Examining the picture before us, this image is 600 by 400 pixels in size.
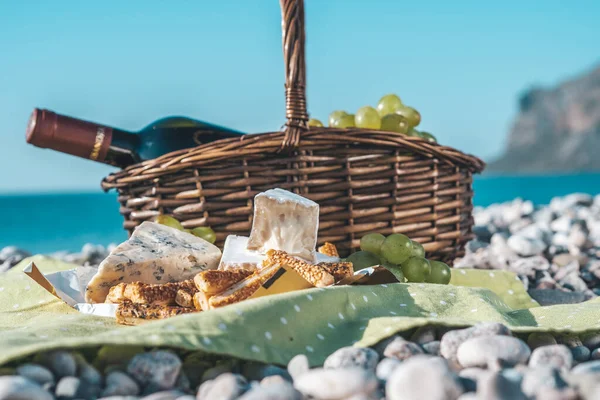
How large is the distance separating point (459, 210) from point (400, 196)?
28cm

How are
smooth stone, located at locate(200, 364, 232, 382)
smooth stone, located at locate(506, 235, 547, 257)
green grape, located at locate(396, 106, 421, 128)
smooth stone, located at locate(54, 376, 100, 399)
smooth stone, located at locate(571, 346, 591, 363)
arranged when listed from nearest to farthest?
smooth stone, located at locate(54, 376, 100, 399)
smooth stone, located at locate(200, 364, 232, 382)
smooth stone, located at locate(571, 346, 591, 363)
green grape, located at locate(396, 106, 421, 128)
smooth stone, located at locate(506, 235, 547, 257)

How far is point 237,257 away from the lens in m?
1.30

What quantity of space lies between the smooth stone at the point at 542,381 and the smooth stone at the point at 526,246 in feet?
6.17

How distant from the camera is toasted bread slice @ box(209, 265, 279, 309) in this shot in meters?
1.08

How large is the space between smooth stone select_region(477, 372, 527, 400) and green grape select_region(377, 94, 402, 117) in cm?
157

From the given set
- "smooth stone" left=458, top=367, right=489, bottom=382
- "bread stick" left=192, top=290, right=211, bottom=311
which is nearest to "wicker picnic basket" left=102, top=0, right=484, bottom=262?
"bread stick" left=192, top=290, right=211, bottom=311

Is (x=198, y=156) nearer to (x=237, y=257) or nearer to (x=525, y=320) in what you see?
(x=237, y=257)

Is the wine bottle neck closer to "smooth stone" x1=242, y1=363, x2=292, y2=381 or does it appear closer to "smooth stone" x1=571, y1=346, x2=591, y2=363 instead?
"smooth stone" x1=242, y1=363, x2=292, y2=381

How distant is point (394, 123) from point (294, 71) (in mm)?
538

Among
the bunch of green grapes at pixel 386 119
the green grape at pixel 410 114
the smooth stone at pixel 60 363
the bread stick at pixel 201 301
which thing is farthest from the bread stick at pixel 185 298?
the green grape at pixel 410 114

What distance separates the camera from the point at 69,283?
55.3 inches

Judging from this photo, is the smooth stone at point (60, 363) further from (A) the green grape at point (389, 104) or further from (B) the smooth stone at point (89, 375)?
(A) the green grape at point (389, 104)

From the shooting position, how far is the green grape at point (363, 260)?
4.99 ft

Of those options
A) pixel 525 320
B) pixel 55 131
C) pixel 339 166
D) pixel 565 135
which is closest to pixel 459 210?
pixel 339 166
